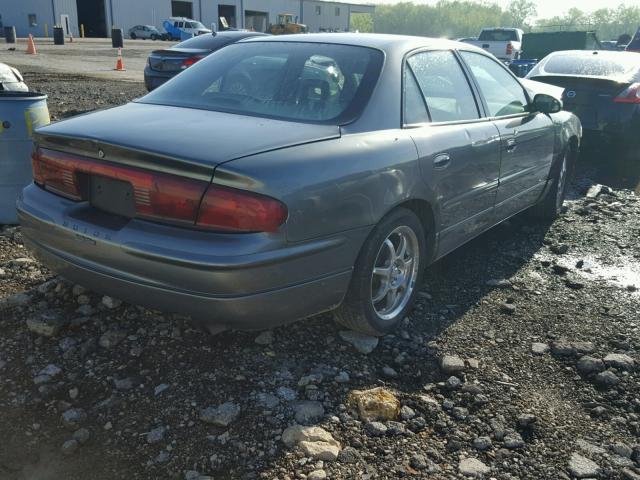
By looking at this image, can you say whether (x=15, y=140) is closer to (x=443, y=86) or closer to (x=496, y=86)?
(x=443, y=86)

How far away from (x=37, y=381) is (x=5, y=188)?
2404 mm

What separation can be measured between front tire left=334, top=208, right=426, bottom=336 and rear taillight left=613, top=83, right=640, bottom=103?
572cm

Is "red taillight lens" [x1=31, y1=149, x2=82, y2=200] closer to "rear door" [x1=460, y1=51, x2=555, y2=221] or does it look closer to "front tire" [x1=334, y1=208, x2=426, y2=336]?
"front tire" [x1=334, y1=208, x2=426, y2=336]

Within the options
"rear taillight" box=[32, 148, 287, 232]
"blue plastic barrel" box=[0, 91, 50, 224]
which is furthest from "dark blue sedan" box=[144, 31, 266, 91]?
"rear taillight" box=[32, 148, 287, 232]

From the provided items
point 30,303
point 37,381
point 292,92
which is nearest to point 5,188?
point 30,303

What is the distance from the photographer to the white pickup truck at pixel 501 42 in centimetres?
2403

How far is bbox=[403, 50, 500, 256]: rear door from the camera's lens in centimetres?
328

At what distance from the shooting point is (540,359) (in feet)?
10.6

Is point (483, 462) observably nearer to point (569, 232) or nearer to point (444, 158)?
point (444, 158)

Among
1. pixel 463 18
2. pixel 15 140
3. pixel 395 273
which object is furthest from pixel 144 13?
pixel 463 18

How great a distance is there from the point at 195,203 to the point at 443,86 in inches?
76.2

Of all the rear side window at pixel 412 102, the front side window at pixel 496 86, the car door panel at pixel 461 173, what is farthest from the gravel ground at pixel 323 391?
the front side window at pixel 496 86

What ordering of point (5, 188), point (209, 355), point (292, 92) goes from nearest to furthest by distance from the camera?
point (209, 355) < point (292, 92) < point (5, 188)

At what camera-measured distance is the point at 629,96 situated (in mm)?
7754
